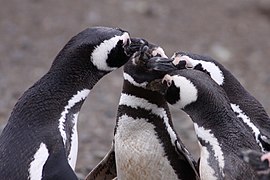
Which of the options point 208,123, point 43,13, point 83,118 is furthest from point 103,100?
point 208,123

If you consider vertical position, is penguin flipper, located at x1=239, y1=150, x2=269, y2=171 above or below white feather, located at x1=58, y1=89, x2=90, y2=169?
below

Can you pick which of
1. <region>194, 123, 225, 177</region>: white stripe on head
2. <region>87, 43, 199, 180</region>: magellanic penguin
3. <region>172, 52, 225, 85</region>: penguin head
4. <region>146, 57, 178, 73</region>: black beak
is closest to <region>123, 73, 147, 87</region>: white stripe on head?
<region>87, 43, 199, 180</region>: magellanic penguin

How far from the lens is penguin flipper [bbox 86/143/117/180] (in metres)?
5.46

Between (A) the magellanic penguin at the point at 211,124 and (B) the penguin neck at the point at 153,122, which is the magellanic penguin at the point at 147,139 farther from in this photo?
(A) the magellanic penguin at the point at 211,124

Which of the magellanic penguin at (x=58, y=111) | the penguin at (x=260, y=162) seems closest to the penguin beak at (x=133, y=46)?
the magellanic penguin at (x=58, y=111)

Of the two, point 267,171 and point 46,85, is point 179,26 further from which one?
point 267,171

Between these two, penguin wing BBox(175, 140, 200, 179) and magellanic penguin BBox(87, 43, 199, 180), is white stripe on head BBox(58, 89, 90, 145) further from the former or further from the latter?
penguin wing BBox(175, 140, 200, 179)

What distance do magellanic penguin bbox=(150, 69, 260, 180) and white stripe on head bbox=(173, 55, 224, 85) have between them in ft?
0.77

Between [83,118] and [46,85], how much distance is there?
3924 mm

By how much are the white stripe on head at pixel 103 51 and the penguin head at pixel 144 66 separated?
0.15 m

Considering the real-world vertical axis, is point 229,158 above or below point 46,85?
below

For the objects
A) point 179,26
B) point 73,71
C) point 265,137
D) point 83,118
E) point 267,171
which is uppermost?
point 179,26

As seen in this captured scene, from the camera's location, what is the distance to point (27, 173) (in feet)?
14.7

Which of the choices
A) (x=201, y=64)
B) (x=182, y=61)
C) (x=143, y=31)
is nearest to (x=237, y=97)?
(x=201, y=64)
